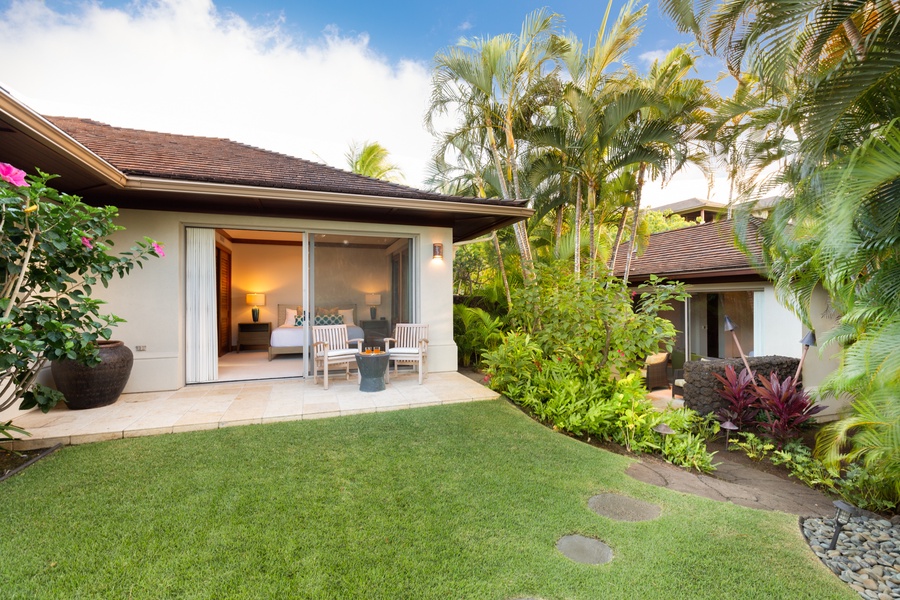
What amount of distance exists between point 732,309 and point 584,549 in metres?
6.95

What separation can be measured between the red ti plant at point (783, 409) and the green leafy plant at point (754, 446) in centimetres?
18

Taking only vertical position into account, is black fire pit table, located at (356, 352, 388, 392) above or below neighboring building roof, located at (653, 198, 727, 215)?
below

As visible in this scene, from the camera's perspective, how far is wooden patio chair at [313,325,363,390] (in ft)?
18.7

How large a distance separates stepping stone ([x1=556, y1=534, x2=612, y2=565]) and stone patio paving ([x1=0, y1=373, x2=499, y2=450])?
2835 millimetres

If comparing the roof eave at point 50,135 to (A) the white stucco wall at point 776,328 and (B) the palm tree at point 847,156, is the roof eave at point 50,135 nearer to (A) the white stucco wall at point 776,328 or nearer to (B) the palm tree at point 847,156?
(B) the palm tree at point 847,156

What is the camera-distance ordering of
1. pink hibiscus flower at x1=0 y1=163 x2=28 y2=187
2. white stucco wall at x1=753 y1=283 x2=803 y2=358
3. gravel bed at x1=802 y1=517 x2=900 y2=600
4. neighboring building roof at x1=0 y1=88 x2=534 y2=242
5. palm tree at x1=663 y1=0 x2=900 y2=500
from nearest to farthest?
gravel bed at x1=802 y1=517 x2=900 y2=600 < palm tree at x1=663 y1=0 x2=900 y2=500 < pink hibiscus flower at x1=0 y1=163 x2=28 y2=187 < neighboring building roof at x1=0 y1=88 x2=534 y2=242 < white stucco wall at x1=753 y1=283 x2=803 y2=358

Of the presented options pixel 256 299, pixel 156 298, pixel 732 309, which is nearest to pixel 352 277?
pixel 156 298

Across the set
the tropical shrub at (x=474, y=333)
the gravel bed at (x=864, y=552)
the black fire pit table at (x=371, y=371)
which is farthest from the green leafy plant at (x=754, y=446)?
the black fire pit table at (x=371, y=371)

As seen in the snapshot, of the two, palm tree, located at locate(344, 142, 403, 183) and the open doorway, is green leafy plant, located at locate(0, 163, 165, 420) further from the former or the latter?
palm tree, located at locate(344, 142, 403, 183)

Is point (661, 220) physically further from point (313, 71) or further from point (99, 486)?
point (99, 486)

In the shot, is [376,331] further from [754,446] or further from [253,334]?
[754,446]

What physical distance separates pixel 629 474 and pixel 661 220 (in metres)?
24.7

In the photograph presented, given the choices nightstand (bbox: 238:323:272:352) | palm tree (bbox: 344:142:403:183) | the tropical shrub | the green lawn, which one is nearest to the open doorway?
nightstand (bbox: 238:323:272:352)

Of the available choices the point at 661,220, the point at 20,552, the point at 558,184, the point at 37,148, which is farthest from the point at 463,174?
the point at 661,220
